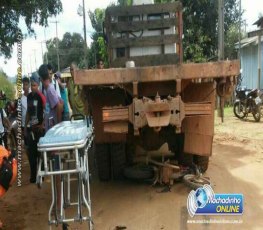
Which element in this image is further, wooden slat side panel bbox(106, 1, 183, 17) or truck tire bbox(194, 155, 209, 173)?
wooden slat side panel bbox(106, 1, 183, 17)

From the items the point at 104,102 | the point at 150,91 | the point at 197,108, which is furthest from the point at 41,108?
the point at 197,108

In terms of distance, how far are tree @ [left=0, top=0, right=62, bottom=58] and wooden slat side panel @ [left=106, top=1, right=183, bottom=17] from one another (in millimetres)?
3364

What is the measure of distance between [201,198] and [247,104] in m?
8.77

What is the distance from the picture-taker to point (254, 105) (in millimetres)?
11938

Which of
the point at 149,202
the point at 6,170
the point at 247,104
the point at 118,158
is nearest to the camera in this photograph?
the point at 6,170

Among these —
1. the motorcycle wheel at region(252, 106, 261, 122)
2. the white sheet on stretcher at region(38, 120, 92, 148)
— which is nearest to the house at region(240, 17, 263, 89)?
the motorcycle wheel at region(252, 106, 261, 122)

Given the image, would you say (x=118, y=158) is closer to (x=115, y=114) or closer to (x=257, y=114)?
(x=115, y=114)

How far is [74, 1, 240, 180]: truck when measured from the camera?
15.1 feet

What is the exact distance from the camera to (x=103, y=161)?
5.90m

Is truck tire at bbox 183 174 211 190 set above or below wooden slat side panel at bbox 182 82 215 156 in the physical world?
below

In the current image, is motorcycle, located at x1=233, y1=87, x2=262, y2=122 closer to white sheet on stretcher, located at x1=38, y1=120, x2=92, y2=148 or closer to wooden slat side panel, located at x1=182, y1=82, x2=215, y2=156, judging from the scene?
wooden slat side panel, located at x1=182, y1=82, x2=215, y2=156

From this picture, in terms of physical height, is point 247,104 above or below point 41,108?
below

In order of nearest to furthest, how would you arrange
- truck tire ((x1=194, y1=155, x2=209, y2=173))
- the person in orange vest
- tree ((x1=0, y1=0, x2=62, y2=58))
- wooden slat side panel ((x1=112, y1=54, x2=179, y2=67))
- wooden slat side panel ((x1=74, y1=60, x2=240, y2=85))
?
the person in orange vest < wooden slat side panel ((x1=74, y1=60, x2=240, y2=85)) < truck tire ((x1=194, y1=155, x2=209, y2=173)) < wooden slat side panel ((x1=112, y1=54, x2=179, y2=67)) < tree ((x1=0, y1=0, x2=62, y2=58))

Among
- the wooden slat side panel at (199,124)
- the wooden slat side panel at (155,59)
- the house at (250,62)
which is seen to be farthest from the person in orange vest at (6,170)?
the house at (250,62)
